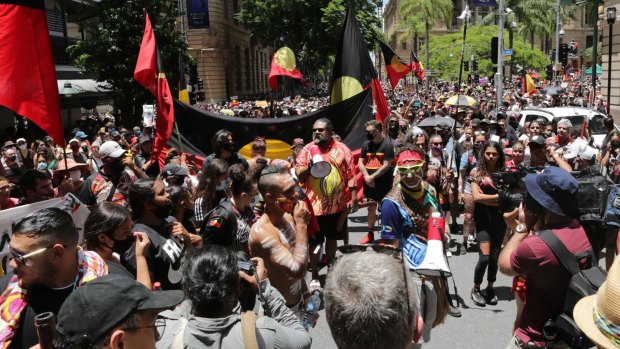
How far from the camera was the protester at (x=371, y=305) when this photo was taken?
1873 millimetres

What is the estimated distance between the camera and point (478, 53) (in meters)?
43.8

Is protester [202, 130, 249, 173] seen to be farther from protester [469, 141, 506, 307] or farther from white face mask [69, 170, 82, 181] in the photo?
protester [469, 141, 506, 307]

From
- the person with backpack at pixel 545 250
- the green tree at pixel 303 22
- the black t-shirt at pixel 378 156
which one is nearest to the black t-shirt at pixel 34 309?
the person with backpack at pixel 545 250

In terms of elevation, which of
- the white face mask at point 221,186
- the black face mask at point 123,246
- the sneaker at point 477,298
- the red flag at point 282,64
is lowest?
the sneaker at point 477,298

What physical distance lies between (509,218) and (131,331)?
9.48 ft

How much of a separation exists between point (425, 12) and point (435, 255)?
4733cm

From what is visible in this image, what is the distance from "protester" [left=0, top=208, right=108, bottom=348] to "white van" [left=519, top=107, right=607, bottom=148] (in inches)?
504

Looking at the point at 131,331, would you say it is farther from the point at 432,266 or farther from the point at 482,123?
the point at 482,123

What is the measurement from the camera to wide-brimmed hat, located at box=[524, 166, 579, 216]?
3.22 m

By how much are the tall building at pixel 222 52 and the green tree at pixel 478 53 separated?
1439 cm

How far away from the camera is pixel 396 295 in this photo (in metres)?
1.90

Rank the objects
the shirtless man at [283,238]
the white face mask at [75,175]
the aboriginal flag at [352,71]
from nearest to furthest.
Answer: the shirtless man at [283,238] < the white face mask at [75,175] < the aboriginal flag at [352,71]

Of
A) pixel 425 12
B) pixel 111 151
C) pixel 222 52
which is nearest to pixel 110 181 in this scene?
pixel 111 151

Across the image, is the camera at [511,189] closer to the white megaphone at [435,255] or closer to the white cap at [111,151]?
the white megaphone at [435,255]
